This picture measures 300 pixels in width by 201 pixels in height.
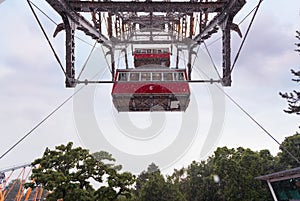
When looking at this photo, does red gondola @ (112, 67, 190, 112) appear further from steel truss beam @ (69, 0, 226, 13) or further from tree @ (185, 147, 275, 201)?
tree @ (185, 147, 275, 201)

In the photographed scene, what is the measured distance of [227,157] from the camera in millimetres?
26375

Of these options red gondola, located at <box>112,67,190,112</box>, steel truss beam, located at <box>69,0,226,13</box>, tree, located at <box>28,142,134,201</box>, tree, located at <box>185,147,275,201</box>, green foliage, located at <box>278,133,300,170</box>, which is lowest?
tree, located at <box>185,147,275,201</box>

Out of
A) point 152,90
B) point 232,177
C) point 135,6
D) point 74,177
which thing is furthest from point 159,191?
point 135,6

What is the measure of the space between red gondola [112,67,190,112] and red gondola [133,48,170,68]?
22.1 ft

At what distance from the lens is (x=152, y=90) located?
11.3 metres

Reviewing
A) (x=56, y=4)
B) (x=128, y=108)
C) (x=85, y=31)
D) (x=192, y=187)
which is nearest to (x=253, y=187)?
(x=192, y=187)

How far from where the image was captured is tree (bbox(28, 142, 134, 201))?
51.8 ft

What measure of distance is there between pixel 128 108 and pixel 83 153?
16.8 feet

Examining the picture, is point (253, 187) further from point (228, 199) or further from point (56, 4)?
point (56, 4)

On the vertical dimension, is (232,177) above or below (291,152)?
below

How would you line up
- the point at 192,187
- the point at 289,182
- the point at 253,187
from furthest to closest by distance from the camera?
the point at 192,187
the point at 253,187
the point at 289,182

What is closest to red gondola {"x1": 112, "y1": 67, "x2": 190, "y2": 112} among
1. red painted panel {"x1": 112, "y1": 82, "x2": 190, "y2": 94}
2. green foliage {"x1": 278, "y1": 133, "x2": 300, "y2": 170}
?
red painted panel {"x1": 112, "y1": 82, "x2": 190, "y2": 94}

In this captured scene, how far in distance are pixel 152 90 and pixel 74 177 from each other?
7288 millimetres

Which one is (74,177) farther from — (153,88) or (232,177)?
(232,177)
